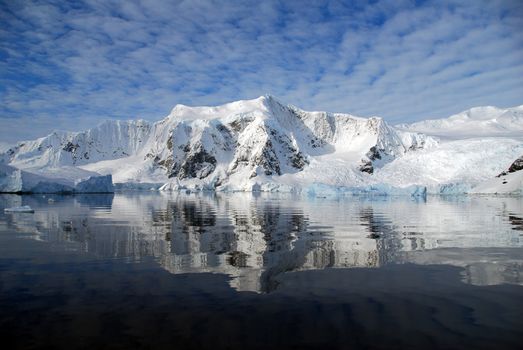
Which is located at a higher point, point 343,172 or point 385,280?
point 343,172

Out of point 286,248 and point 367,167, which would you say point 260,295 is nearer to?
point 286,248

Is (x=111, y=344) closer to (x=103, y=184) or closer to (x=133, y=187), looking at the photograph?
(x=103, y=184)

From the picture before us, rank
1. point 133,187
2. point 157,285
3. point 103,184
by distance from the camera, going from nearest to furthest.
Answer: point 157,285, point 103,184, point 133,187

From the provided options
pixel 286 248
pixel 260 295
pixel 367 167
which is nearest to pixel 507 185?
pixel 286 248

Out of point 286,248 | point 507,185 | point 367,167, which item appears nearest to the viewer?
point 286,248

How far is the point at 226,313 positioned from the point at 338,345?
6.92 feet

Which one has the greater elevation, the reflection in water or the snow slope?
the snow slope

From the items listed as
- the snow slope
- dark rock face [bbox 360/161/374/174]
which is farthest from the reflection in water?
dark rock face [bbox 360/161/374/174]

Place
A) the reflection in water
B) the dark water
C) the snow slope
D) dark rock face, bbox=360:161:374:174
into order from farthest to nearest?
1. dark rock face, bbox=360:161:374:174
2. the snow slope
3. the reflection in water
4. the dark water

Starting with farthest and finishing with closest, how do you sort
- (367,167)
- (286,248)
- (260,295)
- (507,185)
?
(367,167) < (507,185) < (286,248) < (260,295)

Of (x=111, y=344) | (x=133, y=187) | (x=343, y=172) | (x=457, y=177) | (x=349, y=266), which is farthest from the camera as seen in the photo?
(x=343, y=172)

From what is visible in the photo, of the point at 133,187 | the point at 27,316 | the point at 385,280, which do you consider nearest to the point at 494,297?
the point at 385,280

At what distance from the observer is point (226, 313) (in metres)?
6.88

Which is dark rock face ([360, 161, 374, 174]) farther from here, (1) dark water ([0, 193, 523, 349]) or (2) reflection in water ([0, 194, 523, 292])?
(1) dark water ([0, 193, 523, 349])
